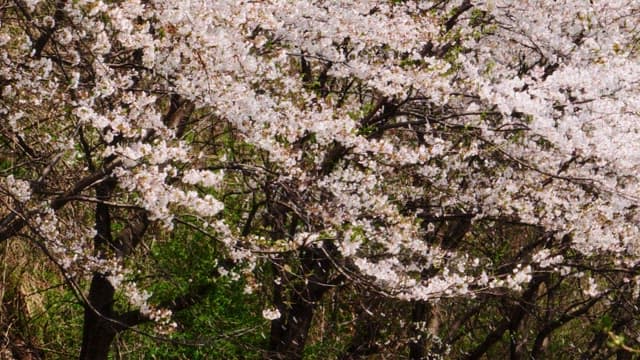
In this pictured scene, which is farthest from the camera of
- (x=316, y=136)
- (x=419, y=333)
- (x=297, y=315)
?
(x=419, y=333)

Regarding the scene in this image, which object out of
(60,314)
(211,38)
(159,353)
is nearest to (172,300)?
(159,353)

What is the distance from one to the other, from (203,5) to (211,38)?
193 mm

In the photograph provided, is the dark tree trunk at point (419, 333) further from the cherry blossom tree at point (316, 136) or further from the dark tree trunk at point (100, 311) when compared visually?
the dark tree trunk at point (100, 311)

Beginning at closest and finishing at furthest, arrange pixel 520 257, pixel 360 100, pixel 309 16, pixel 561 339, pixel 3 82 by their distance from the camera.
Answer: pixel 3 82, pixel 309 16, pixel 360 100, pixel 520 257, pixel 561 339

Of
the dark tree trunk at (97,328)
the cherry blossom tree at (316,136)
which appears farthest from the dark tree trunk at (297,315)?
the dark tree trunk at (97,328)

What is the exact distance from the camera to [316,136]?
545 centimetres

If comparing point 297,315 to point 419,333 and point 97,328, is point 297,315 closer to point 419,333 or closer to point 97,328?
point 419,333

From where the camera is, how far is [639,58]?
7633 mm

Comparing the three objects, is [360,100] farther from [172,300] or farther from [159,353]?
[159,353]

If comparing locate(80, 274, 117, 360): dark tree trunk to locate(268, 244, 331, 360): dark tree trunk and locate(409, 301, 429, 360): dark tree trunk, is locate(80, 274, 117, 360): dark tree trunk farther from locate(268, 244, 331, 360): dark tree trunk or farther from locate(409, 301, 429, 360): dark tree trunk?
locate(409, 301, 429, 360): dark tree trunk

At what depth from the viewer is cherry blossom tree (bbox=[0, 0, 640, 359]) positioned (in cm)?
429

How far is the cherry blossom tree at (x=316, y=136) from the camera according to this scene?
4.29 meters

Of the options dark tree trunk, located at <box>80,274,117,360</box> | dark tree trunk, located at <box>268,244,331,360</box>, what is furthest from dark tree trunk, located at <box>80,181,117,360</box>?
dark tree trunk, located at <box>268,244,331,360</box>

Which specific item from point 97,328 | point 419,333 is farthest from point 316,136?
point 419,333
